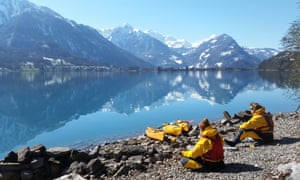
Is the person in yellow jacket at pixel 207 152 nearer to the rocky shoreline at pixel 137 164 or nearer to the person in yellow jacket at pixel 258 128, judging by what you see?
the rocky shoreline at pixel 137 164

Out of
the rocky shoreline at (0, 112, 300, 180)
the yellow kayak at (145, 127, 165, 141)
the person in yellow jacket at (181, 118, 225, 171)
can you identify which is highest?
the person in yellow jacket at (181, 118, 225, 171)

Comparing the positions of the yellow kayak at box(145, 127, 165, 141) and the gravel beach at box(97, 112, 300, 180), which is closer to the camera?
the gravel beach at box(97, 112, 300, 180)

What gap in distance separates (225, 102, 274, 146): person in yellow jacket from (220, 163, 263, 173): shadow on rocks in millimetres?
3683

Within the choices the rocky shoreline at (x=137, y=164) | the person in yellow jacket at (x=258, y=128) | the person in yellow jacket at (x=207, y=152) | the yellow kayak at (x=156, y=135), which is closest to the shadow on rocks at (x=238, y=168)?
the rocky shoreline at (x=137, y=164)

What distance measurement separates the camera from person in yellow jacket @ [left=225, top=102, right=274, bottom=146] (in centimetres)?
1781

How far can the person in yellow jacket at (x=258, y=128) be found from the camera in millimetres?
17812

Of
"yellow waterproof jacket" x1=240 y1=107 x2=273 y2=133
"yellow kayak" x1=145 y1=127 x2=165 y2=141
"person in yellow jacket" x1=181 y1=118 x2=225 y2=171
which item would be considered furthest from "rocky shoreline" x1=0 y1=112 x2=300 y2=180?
"yellow kayak" x1=145 y1=127 x2=165 y2=141

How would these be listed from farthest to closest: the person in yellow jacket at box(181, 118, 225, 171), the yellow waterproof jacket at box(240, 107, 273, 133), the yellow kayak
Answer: the yellow kayak
the yellow waterproof jacket at box(240, 107, 273, 133)
the person in yellow jacket at box(181, 118, 225, 171)

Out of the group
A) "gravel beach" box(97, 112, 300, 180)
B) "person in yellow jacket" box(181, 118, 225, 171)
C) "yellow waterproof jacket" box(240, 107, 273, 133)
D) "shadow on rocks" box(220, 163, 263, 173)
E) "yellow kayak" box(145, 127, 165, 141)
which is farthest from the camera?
"yellow kayak" box(145, 127, 165, 141)

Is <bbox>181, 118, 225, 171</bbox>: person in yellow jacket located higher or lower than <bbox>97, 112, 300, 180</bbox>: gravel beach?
higher

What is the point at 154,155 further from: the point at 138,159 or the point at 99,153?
the point at 99,153

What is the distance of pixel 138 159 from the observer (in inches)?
636

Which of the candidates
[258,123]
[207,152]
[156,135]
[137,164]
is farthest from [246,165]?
[156,135]

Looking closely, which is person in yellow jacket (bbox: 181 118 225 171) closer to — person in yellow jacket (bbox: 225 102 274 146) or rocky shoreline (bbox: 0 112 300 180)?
rocky shoreline (bbox: 0 112 300 180)
